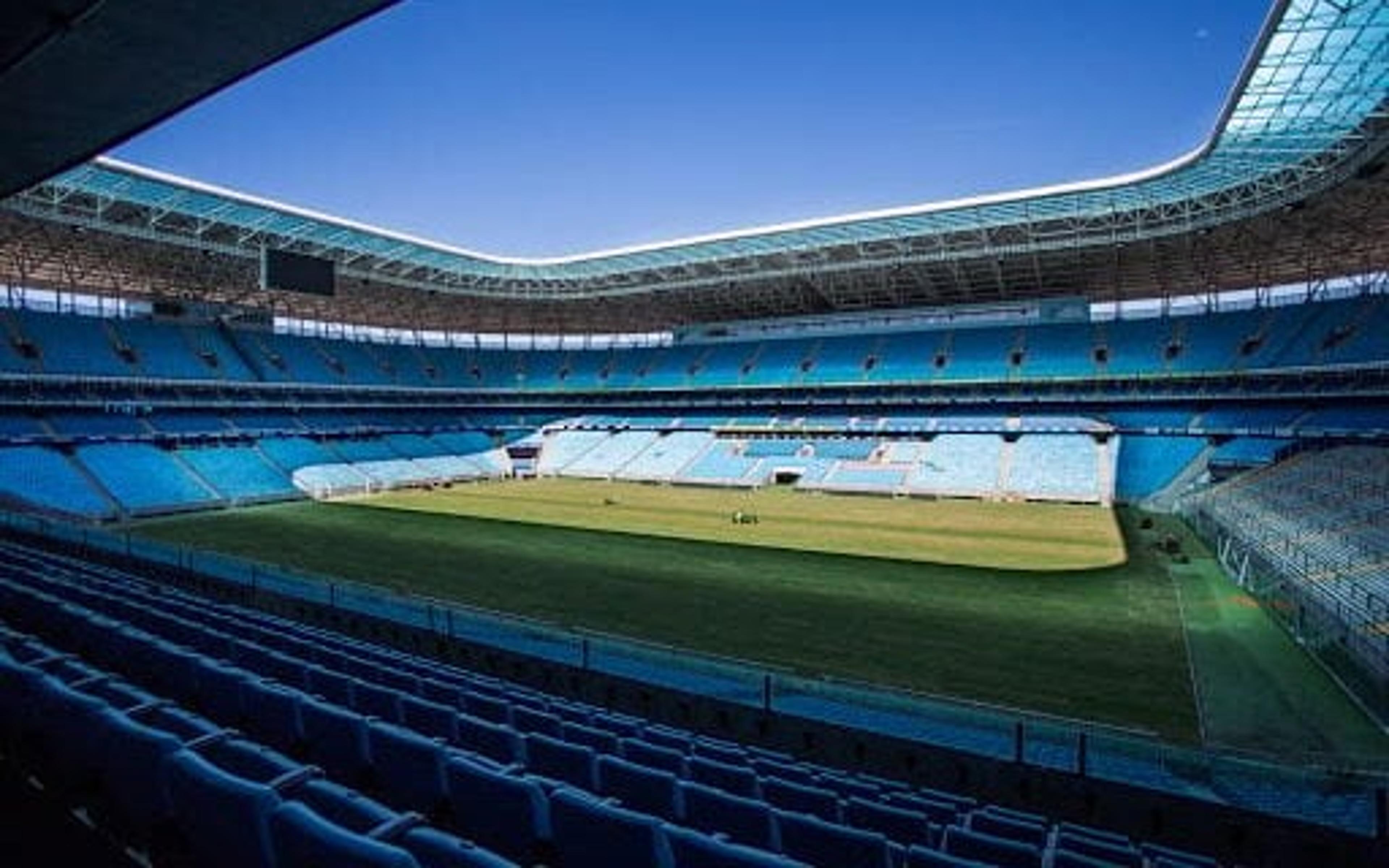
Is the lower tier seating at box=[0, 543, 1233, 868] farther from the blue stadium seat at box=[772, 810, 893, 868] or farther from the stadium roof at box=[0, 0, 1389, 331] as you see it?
the stadium roof at box=[0, 0, 1389, 331]

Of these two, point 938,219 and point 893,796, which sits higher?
point 938,219

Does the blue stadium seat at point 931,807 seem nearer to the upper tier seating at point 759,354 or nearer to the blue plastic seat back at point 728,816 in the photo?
the blue plastic seat back at point 728,816

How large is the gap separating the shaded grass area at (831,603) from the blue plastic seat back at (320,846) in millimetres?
11471

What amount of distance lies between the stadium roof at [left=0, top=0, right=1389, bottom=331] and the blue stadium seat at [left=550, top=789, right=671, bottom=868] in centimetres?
1900

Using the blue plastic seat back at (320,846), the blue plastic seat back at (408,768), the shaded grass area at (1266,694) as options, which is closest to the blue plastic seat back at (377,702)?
the blue plastic seat back at (408,768)

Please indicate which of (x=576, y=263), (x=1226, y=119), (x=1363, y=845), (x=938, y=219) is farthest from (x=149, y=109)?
(x=576, y=263)

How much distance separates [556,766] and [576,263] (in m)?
48.5

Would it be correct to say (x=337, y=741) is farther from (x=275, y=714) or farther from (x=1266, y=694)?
(x=1266, y=694)

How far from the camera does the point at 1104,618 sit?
17.9 metres

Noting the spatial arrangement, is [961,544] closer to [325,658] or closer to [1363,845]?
[1363,845]

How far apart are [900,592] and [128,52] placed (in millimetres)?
18242

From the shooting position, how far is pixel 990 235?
42438mm

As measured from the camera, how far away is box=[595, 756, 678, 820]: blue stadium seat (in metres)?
5.21

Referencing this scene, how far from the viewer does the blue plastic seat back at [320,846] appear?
2.80 m
